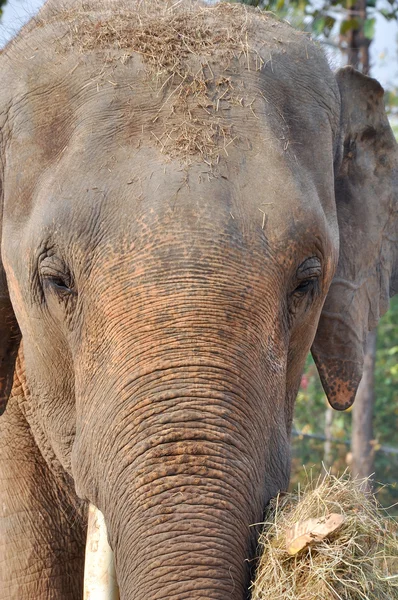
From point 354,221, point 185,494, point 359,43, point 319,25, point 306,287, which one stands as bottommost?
point 359,43

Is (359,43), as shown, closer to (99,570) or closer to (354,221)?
(354,221)

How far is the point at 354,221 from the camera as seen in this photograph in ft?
13.9

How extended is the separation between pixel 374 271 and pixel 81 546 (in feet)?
5.21

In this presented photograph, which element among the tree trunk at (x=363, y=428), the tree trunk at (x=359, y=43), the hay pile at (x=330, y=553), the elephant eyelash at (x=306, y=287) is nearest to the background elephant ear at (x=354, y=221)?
the elephant eyelash at (x=306, y=287)

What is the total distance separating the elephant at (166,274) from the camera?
2805 mm

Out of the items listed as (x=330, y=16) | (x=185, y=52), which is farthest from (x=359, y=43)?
(x=185, y=52)

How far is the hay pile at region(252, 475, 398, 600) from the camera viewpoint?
2.64 metres

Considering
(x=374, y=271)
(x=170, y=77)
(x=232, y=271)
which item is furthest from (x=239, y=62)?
(x=374, y=271)

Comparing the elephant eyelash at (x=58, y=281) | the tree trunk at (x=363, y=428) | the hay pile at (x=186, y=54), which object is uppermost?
the hay pile at (x=186, y=54)

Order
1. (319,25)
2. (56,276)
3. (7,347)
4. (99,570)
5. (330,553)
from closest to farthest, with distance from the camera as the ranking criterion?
(330,553) → (56,276) → (99,570) → (7,347) → (319,25)

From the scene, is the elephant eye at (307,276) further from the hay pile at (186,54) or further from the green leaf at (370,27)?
the green leaf at (370,27)

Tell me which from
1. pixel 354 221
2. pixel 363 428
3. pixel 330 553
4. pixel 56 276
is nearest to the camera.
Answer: pixel 330 553

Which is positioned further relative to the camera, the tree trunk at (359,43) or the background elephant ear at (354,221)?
the tree trunk at (359,43)

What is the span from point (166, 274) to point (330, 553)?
0.85 m
